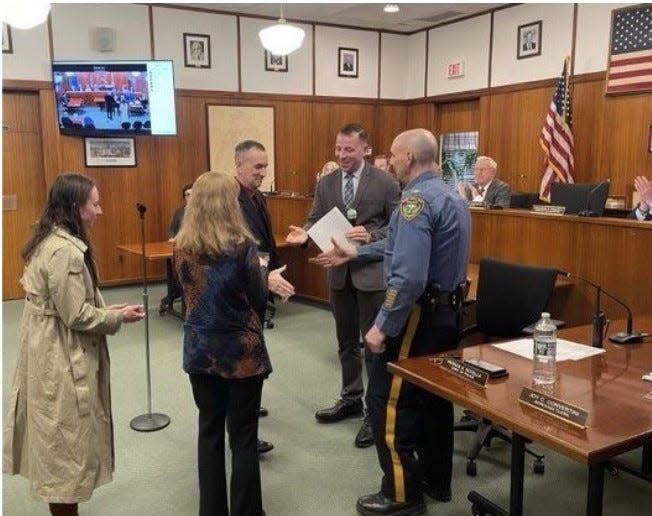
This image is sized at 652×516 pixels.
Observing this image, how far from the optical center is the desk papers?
222cm

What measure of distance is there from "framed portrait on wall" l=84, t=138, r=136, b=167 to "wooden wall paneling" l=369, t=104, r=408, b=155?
11.0 ft

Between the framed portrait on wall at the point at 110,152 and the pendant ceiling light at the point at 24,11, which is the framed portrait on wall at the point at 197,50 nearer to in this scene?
the framed portrait on wall at the point at 110,152

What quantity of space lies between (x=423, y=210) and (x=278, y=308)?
159 inches

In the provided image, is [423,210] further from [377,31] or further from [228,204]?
[377,31]

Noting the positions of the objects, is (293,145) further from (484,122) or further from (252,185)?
(252,185)

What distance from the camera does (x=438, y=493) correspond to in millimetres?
2639

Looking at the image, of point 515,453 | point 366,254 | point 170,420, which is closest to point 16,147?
point 170,420

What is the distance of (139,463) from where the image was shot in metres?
3.01

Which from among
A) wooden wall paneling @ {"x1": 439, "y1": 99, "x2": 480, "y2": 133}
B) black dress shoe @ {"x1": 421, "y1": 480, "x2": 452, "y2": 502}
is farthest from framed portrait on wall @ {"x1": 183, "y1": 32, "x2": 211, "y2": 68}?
black dress shoe @ {"x1": 421, "y1": 480, "x2": 452, "y2": 502}

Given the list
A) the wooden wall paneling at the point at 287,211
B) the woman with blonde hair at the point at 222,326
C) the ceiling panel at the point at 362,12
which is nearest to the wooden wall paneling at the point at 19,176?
the ceiling panel at the point at 362,12

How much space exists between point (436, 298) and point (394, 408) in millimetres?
456

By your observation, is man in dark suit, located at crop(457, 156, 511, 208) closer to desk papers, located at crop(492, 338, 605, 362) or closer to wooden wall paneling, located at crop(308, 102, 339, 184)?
wooden wall paneling, located at crop(308, 102, 339, 184)

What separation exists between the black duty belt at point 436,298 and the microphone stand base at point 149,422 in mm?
1814

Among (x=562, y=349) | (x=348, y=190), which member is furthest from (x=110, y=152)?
(x=562, y=349)
